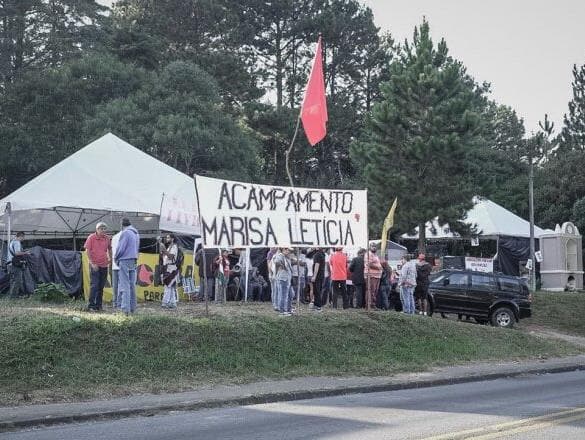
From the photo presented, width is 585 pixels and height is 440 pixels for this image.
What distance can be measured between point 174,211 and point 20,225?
6766 millimetres

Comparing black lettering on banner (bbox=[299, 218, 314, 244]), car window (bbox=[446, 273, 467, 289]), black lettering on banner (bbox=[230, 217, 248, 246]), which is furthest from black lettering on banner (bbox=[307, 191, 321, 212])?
car window (bbox=[446, 273, 467, 289])

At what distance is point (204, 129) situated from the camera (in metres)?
39.6

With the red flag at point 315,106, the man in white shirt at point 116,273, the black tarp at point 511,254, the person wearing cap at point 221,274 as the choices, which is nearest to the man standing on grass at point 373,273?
the red flag at point 315,106

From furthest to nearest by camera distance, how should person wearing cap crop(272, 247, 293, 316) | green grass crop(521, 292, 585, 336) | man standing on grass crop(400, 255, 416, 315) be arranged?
green grass crop(521, 292, 585, 336) < man standing on grass crop(400, 255, 416, 315) < person wearing cap crop(272, 247, 293, 316)

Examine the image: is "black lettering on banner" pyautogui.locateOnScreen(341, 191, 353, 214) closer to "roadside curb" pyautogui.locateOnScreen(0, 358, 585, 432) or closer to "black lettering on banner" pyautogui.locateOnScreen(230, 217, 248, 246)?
"black lettering on banner" pyautogui.locateOnScreen(230, 217, 248, 246)

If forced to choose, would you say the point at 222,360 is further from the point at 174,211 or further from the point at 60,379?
the point at 174,211

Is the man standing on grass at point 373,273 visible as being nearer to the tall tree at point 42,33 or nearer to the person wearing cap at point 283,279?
the person wearing cap at point 283,279

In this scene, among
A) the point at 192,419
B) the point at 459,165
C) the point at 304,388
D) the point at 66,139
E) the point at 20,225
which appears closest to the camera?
the point at 192,419

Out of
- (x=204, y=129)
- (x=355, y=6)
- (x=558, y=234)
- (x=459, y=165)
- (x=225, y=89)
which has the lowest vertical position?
(x=558, y=234)

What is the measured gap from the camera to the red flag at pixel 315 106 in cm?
1888

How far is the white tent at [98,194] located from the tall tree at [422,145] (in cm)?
1168

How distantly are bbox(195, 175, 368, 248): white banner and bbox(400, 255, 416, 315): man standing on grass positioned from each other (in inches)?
110

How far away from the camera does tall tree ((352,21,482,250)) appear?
110 ft

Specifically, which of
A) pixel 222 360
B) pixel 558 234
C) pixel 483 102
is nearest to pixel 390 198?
pixel 558 234
